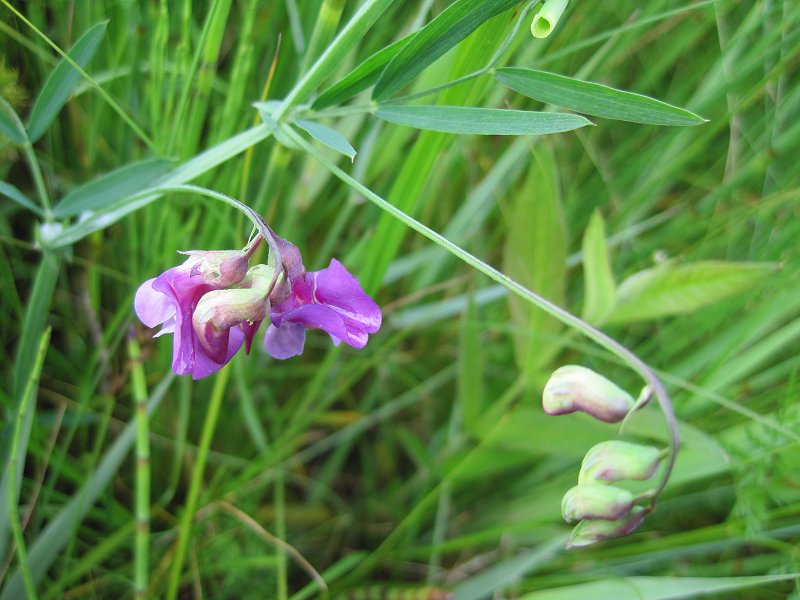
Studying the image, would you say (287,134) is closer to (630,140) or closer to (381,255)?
(381,255)

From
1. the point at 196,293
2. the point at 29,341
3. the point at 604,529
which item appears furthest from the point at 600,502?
the point at 29,341

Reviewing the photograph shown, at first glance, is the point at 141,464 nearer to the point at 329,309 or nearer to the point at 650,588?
the point at 329,309

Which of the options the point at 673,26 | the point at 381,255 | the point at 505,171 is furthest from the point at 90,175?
the point at 673,26

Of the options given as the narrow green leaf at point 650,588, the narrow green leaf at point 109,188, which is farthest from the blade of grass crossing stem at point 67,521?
the narrow green leaf at point 650,588

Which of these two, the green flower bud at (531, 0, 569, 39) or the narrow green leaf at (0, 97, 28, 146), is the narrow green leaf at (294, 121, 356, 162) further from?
the narrow green leaf at (0, 97, 28, 146)

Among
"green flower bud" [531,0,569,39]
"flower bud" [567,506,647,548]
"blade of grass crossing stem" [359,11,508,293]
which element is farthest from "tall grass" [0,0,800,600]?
"flower bud" [567,506,647,548]

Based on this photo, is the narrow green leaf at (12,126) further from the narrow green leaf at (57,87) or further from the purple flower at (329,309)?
the purple flower at (329,309)
